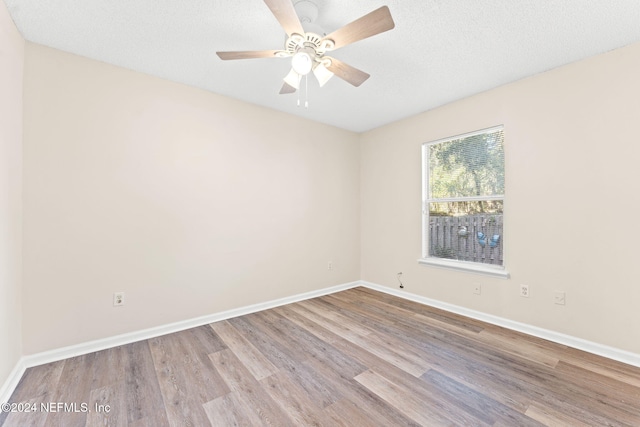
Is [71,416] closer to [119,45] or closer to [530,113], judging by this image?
[119,45]

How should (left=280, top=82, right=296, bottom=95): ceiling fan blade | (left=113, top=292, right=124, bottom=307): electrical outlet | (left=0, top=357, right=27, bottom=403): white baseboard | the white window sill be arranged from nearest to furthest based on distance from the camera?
(left=0, top=357, right=27, bottom=403): white baseboard → (left=280, top=82, right=296, bottom=95): ceiling fan blade → (left=113, top=292, right=124, bottom=307): electrical outlet → the white window sill

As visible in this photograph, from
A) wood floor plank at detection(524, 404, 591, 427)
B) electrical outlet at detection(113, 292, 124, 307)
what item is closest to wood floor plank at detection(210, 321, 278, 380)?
electrical outlet at detection(113, 292, 124, 307)

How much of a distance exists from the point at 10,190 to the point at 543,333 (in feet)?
14.4

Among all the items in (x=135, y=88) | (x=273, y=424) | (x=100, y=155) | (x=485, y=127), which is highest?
(x=135, y=88)

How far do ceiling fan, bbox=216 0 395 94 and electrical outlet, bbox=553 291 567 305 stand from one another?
2541 millimetres

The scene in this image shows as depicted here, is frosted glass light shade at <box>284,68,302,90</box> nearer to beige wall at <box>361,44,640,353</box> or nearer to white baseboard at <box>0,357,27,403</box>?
beige wall at <box>361,44,640,353</box>

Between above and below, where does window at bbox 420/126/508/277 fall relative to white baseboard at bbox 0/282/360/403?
above

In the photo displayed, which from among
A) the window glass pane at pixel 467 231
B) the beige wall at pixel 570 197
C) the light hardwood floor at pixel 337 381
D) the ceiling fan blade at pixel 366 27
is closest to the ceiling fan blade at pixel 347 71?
the ceiling fan blade at pixel 366 27

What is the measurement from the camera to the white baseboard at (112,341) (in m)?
1.81

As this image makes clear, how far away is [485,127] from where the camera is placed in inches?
113

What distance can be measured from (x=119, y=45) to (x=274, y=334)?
2755 mm

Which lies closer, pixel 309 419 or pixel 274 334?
pixel 309 419

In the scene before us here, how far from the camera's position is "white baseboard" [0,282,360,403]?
1813 millimetres

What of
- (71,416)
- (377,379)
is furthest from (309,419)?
(71,416)
